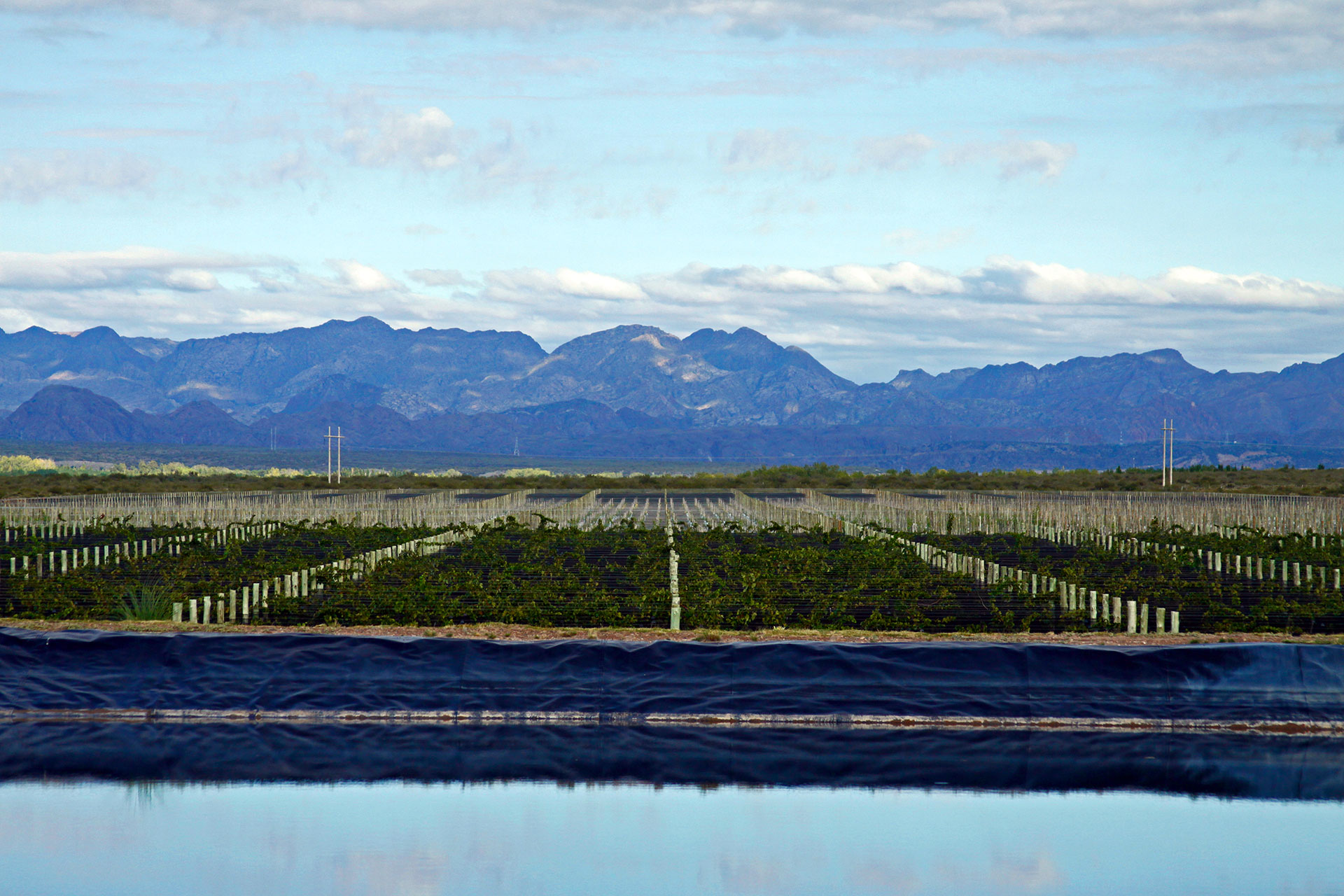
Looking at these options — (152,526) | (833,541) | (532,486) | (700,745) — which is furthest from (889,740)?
(532,486)

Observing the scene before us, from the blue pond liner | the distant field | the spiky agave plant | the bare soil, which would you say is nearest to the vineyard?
the spiky agave plant

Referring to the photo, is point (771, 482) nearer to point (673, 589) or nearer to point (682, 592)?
point (682, 592)

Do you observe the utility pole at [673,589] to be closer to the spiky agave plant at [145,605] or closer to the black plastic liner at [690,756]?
the black plastic liner at [690,756]

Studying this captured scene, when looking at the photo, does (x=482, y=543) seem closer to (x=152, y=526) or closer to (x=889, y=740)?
(x=152, y=526)

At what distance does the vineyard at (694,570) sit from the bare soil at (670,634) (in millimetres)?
555

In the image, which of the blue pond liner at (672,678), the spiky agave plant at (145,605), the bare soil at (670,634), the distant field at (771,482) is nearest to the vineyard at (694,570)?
the spiky agave plant at (145,605)

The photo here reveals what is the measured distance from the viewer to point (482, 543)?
97.2ft

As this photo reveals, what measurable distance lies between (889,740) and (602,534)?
21710 mm

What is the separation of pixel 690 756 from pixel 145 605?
9304 millimetres

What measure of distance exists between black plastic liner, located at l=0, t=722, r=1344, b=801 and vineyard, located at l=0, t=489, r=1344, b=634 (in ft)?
14.2

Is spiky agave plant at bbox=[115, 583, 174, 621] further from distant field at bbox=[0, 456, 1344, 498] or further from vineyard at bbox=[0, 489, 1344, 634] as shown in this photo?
distant field at bbox=[0, 456, 1344, 498]

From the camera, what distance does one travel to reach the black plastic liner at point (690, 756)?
10.3 meters

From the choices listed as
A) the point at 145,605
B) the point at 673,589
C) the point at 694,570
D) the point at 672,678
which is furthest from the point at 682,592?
the point at 145,605

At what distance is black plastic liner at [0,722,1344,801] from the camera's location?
10281 millimetres
